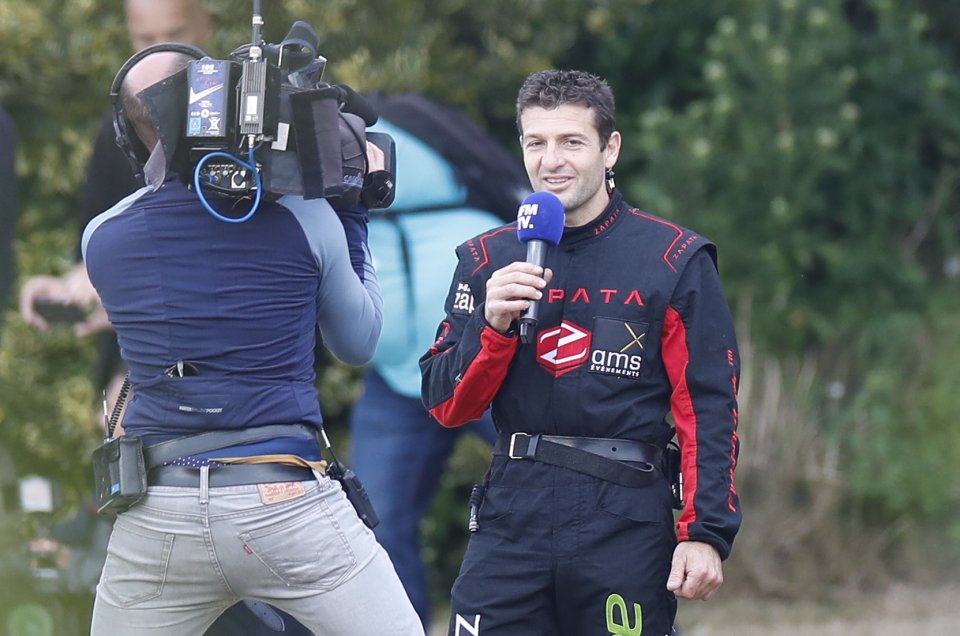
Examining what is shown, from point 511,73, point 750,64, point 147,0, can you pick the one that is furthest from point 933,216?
point 147,0

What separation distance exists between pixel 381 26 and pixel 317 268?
11.5ft

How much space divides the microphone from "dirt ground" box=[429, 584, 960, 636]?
140 inches

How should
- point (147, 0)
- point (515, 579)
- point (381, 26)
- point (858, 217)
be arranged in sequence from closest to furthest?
point (515, 579) < point (147, 0) < point (381, 26) < point (858, 217)

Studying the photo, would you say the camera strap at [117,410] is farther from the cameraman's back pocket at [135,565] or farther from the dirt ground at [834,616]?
the dirt ground at [834,616]

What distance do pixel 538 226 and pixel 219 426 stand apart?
79cm

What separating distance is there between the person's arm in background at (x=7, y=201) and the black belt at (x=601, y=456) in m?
3.09

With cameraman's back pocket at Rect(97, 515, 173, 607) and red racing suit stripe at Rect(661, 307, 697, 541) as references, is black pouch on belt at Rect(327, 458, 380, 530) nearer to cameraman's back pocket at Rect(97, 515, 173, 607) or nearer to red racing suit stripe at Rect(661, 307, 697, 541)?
cameraman's back pocket at Rect(97, 515, 173, 607)

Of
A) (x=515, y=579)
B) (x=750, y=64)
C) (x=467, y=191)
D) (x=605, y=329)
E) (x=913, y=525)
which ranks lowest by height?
(x=913, y=525)

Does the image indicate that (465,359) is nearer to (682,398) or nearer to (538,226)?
(538,226)

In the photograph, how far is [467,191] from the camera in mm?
5566

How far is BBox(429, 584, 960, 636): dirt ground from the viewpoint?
6.57 meters

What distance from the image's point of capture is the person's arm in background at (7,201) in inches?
235

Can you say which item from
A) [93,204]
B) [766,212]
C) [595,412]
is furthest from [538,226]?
[766,212]

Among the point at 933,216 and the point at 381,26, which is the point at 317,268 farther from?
the point at 933,216
